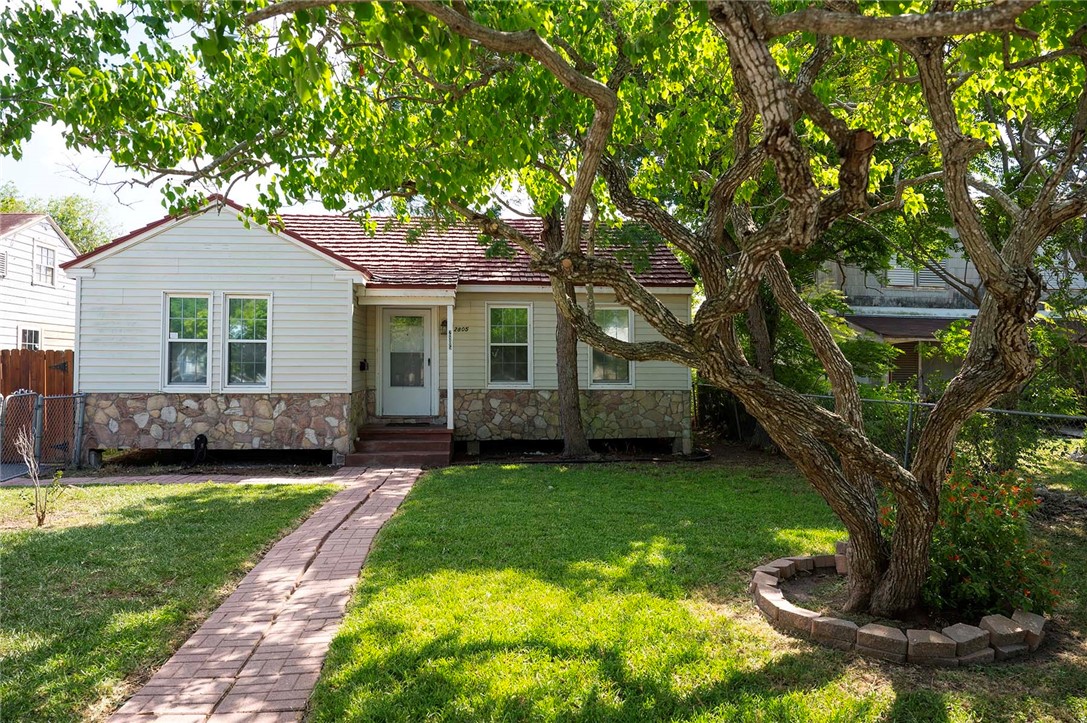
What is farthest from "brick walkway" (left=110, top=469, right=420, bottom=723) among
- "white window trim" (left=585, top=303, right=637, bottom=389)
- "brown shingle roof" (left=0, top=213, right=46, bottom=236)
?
"brown shingle roof" (left=0, top=213, right=46, bottom=236)

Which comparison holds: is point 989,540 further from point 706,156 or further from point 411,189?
point 411,189

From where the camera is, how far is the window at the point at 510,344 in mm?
13414

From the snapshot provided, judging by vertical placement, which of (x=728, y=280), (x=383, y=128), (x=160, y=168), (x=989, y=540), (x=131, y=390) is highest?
(x=383, y=128)

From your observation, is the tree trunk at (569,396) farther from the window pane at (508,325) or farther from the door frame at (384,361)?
the door frame at (384,361)

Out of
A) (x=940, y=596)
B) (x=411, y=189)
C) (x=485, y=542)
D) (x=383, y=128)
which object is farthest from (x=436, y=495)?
(x=940, y=596)

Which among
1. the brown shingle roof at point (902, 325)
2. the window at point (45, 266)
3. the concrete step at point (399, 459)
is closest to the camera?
the concrete step at point (399, 459)

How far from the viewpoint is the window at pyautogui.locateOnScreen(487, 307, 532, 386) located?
13414 mm

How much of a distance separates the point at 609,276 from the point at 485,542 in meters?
3.02

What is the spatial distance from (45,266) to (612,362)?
1907 centimetres

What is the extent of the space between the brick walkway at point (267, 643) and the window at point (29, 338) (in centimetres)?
1836

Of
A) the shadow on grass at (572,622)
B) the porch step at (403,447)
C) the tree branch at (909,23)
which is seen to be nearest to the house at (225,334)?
the porch step at (403,447)

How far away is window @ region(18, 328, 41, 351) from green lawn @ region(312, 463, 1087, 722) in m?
19.0

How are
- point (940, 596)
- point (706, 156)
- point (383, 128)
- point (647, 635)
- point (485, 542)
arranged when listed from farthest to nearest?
point (706, 156)
point (383, 128)
point (485, 542)
point (940, 596)
point (647, 635)

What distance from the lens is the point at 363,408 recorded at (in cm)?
1307
